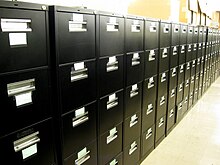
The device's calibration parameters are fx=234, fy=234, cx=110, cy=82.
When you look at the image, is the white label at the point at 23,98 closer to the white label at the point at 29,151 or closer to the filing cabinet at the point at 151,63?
the white label at the point at 29,151

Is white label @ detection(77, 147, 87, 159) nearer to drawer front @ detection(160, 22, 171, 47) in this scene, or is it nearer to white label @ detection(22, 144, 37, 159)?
white label @ detection(22, 144, 37, 159)

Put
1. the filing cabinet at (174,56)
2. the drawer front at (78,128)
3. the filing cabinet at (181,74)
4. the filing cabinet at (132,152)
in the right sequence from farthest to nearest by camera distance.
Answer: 1. the filing cabinet at (181,74)
2. the filing cabinet at (174,56)
3. the filing cabinet at (132,152)
4. the drawer front at (78,128)

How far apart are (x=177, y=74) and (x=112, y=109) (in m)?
1.71

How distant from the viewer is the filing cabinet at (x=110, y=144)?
1550 millimetres

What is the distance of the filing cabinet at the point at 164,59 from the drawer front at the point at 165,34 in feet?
0.20

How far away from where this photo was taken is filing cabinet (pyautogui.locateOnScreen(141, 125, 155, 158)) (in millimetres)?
2250

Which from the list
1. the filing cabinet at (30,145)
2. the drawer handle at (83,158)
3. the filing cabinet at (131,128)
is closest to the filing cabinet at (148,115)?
the filing cabinet at (131,128)

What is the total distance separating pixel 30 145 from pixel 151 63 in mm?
1453

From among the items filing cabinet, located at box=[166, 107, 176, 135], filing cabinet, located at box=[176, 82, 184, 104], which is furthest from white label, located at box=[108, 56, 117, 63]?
filing cabinet, located at box=[176, 82, 184, 104]

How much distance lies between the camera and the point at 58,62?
1.08 m

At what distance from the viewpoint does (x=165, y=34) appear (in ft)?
7.96

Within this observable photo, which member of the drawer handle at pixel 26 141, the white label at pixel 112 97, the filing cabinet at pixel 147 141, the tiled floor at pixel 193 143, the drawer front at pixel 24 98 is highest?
the drawer front at pixel 24 98

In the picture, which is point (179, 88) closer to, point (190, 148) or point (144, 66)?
point (190, 148)

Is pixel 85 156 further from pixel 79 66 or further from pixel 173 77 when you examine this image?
pixel 173 77
